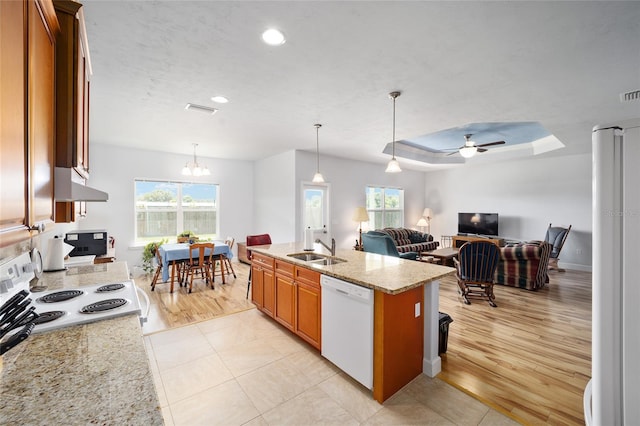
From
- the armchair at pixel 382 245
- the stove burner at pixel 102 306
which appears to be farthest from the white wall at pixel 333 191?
the stove burner at pixel 102 306

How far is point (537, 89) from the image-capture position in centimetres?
295

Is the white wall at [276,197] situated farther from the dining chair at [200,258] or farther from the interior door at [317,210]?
the dining chair at [200,258]

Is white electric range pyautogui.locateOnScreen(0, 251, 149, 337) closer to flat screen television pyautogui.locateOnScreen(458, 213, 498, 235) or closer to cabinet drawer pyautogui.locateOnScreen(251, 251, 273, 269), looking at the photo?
cabinet drawer pyautogui.locateOnScreen(251, 251, 273, 269)

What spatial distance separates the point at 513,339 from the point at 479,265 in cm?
126

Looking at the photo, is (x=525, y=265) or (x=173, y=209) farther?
(x=173, y=209)

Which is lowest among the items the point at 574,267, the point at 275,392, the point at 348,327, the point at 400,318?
the point at 275,392

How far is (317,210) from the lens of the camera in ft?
21.1

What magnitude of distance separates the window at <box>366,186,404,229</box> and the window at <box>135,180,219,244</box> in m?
4.19

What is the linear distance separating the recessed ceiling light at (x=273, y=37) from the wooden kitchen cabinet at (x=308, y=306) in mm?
1952

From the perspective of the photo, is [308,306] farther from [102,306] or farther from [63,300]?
[63,300]

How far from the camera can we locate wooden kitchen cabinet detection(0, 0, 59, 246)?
711 millimetres

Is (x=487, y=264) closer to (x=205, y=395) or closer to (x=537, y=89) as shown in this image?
(x=537, y=89)

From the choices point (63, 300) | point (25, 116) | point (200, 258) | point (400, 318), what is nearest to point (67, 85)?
point (25, 116)

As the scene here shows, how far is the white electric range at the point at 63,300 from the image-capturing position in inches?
53.3
